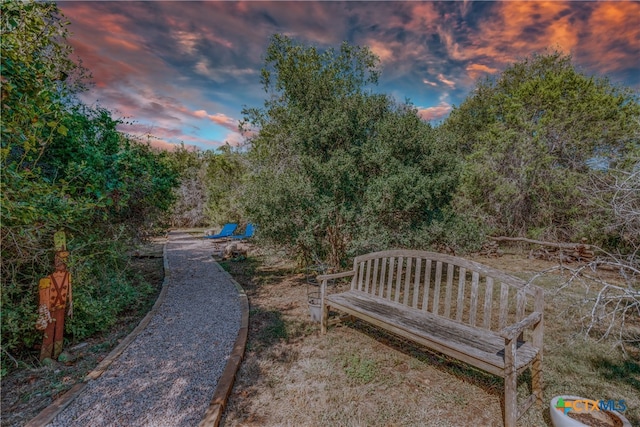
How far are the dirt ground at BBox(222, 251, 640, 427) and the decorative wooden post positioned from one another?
2.37 m

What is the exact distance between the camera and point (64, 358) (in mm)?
3357

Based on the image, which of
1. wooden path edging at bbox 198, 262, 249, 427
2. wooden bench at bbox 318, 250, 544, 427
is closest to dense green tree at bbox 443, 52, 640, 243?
wooden bench at bbox 318, 250, 544, 427

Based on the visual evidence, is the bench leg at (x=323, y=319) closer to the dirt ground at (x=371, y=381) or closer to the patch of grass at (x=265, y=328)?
the dirt ground at (x=371, y=381)

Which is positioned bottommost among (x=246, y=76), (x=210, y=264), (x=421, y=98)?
(x=210, y=264)

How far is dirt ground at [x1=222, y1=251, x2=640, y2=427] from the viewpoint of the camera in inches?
97.9

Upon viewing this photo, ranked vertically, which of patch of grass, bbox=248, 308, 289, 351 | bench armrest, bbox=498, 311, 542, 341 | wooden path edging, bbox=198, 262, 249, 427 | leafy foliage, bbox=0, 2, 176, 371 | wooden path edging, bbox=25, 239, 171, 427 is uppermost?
leafy foliage, bbox=0, 2, 176, 371

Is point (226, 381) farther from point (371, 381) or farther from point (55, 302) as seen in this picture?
point (55, 302)

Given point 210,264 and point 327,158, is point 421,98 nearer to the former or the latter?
point 327,158

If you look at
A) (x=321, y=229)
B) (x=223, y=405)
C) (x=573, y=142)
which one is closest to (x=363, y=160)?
(x=321, y=229)

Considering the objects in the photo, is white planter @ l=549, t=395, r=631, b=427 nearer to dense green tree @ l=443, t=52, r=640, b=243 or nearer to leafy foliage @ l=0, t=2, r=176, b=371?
leafy foliage @ l=0, t=2, r=176, b=371

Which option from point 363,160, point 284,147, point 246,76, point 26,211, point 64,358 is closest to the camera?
point 26,211

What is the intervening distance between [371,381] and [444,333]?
929 millimetres

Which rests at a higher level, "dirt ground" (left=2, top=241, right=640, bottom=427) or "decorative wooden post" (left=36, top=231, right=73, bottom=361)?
"decorative wooden post" (left=36, top=231, right=73, bottom=361)

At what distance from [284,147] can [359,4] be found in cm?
320
